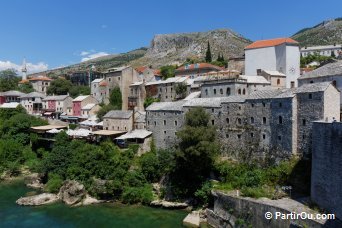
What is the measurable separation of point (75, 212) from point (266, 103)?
1826 centimetres

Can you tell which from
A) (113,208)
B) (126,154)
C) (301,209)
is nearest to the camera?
(301,209)

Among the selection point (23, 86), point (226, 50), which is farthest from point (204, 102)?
point (226, 50)

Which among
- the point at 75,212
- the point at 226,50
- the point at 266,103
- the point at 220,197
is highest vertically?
the point at 226,50

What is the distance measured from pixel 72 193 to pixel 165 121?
467 inches

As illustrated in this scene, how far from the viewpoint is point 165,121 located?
38.0 metres

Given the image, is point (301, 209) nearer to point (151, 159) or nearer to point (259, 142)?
point (259, 142)

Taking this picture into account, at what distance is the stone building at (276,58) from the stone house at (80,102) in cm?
2530

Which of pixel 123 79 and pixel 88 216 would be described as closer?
pixel 88 216

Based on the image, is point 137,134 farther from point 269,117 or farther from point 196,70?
point 196,70

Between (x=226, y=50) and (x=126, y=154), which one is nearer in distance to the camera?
(x=126, y=154)

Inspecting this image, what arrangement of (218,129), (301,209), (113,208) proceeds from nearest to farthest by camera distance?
(301,209) < (113,208) < (218,129)

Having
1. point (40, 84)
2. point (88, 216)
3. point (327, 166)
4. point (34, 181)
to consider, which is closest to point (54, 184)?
point (34, 181)

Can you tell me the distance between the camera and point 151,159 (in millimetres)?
34438

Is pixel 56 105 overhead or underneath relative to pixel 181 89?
underneath
